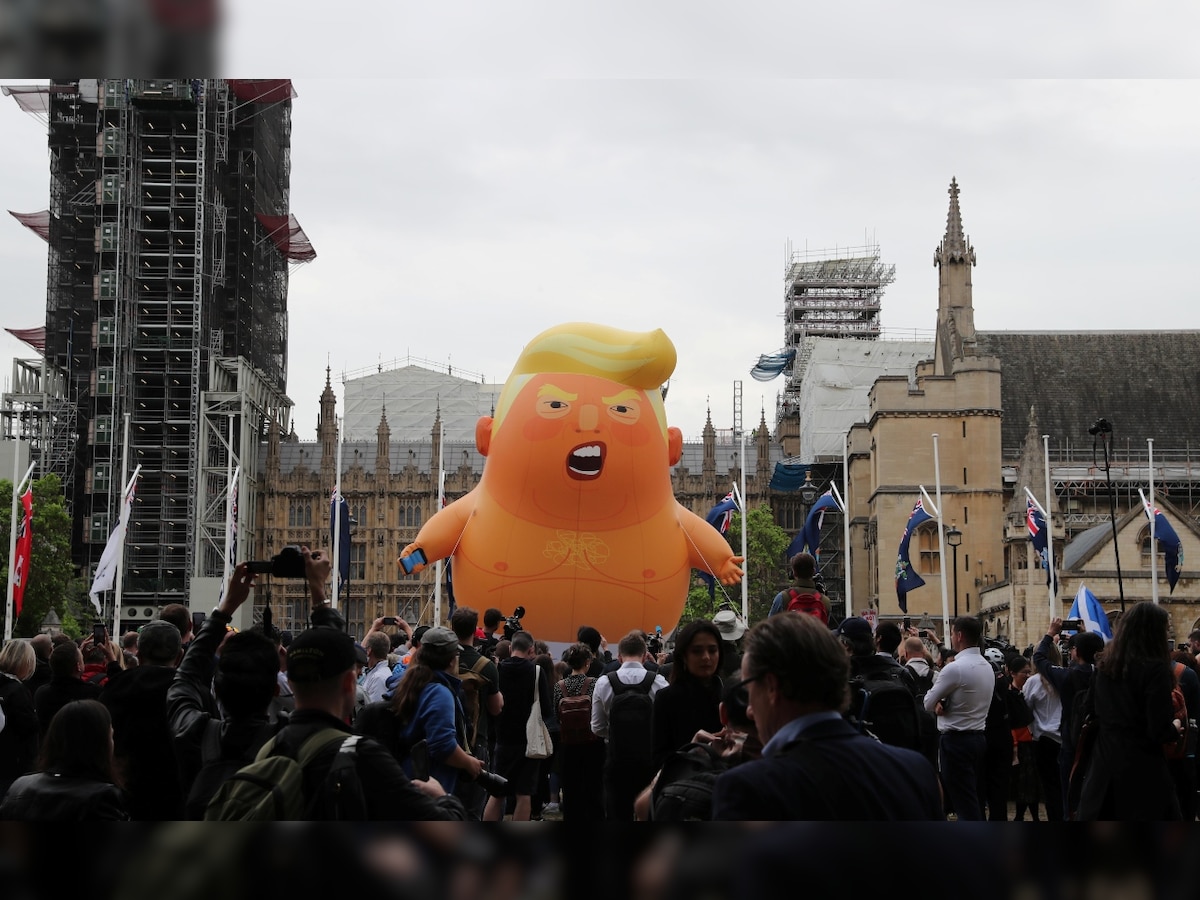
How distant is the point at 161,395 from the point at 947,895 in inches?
2090

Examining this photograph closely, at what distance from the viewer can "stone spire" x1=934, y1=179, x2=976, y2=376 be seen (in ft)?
181

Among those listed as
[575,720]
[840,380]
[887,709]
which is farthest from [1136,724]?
[840,380]

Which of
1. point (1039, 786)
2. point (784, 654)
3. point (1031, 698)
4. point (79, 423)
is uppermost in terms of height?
point (79, 423)

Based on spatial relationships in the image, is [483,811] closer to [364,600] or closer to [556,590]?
[556,590]

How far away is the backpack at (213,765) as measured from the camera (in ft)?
15.6

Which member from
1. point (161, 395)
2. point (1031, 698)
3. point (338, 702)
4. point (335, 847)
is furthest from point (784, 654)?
point (161, 395)

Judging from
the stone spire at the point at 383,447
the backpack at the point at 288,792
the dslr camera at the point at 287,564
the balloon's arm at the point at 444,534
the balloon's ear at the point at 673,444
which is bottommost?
the backpack at the point at 288,792

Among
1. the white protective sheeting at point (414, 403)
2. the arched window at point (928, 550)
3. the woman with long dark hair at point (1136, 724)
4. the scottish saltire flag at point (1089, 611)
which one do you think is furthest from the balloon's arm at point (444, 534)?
the white protective sheeting at point (414, 403)

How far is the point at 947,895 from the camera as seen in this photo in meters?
Answer: 3.11

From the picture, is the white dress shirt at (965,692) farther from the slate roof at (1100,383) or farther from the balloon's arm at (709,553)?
the slate roof at (1100,383)

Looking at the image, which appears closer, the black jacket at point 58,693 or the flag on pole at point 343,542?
the black jacket at point 58,693

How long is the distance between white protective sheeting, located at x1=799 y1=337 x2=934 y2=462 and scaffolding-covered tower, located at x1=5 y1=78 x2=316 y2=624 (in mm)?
23746

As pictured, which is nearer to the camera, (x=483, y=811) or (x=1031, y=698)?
(x=483, y=811)

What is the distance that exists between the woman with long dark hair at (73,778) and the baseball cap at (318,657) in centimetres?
80
